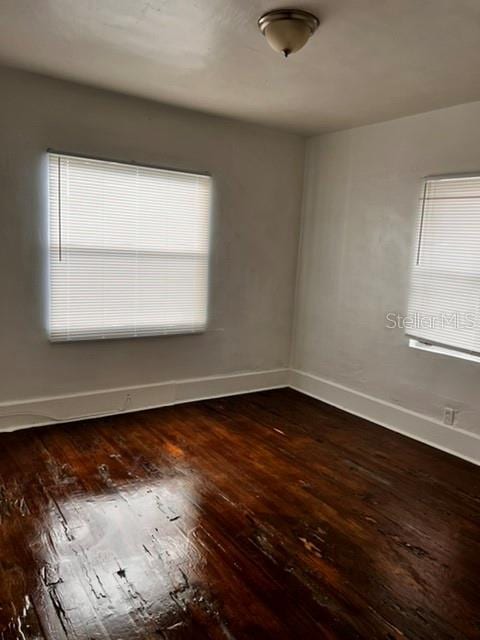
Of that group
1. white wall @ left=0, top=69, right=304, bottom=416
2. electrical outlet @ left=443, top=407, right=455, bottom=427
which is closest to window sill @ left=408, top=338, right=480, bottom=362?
electrical outlet @ left=443, top=407, right=455, bottom=427

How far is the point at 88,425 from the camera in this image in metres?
3.64

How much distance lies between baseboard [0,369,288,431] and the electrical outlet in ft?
5.71

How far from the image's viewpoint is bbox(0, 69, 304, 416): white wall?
329 centimetres

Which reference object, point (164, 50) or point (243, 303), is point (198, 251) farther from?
point (164, 50)

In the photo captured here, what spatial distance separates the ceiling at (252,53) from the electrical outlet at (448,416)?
2.17 meters

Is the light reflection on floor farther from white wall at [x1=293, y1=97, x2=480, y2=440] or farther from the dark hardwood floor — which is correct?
white wall at [x1=293, y1=97, x2=480, y2=440]

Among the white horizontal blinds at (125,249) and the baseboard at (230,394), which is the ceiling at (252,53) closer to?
the white horizontal blinds at (125,249)

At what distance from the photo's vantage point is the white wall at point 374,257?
3.44 m

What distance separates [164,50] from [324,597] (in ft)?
9.30

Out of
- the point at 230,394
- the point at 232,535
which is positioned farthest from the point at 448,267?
the point at 232,535

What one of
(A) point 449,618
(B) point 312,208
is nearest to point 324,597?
(A) point 449,618

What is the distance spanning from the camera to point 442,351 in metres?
3.53

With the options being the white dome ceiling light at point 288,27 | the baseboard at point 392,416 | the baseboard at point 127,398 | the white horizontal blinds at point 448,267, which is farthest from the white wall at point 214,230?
the white dome ceiling light at point 288,27

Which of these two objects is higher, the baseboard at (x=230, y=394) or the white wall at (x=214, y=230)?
the white wall at (x=214, y=230)
